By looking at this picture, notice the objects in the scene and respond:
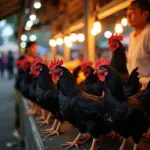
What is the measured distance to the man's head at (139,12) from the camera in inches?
131

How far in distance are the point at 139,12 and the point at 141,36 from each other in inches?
10.6

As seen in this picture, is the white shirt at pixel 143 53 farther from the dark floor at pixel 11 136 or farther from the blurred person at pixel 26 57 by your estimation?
the blurred person at pixel 26 57

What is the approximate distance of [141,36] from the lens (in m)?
3.41

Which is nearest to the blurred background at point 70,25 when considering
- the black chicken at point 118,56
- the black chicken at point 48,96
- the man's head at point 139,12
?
the man's head at point 139,12

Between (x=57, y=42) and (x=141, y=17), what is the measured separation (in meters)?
7.06

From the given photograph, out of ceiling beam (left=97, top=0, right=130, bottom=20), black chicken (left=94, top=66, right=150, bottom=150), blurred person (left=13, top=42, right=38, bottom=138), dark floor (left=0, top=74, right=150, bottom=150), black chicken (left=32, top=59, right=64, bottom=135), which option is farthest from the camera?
blurred person (left=13, top=42, right=38, bottom=138)

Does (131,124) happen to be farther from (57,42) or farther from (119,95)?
(57,42)

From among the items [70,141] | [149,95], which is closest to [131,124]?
[149,95]

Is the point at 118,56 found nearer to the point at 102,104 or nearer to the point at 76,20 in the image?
the point at 102,104

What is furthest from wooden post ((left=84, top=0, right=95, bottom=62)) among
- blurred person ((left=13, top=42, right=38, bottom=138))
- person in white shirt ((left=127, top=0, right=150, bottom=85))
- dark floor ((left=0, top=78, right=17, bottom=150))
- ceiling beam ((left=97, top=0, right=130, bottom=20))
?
dark floor ((left=0, top=78, right=17, bottom=150))

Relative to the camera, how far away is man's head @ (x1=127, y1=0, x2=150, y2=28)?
3.33 meters

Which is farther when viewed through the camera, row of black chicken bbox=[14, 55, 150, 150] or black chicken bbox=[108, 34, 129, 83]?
black chicken bbox=[108, 34, 129, 83]

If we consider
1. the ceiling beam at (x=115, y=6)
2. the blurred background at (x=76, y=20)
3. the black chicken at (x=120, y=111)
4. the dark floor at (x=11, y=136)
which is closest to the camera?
the black chicken at (x=120, y=111)

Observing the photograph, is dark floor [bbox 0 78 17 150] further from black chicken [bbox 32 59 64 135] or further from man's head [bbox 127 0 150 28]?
man's head [bbox 127 0 150 28]
